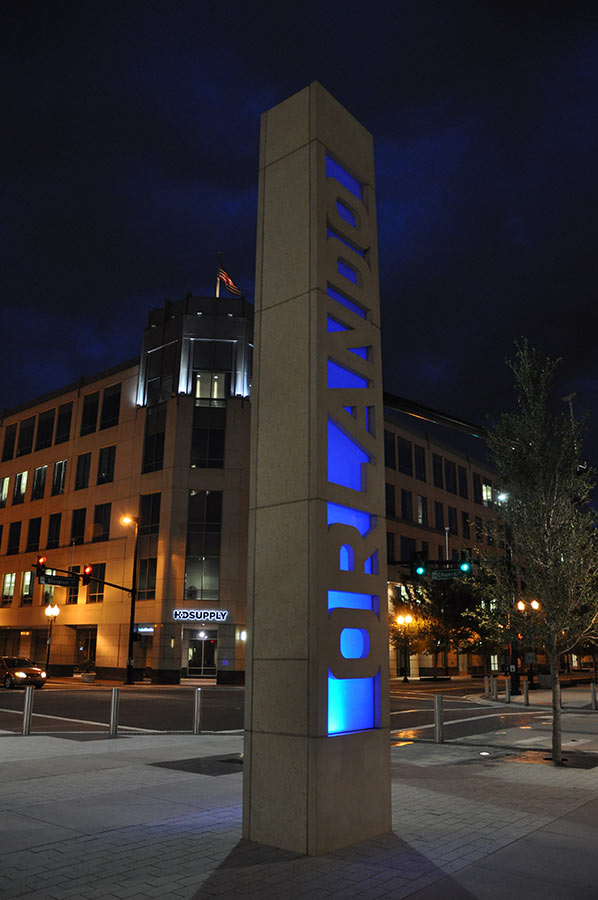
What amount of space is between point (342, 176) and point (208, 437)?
42988mm

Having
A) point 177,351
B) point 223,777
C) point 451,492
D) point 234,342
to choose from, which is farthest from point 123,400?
point 223,777

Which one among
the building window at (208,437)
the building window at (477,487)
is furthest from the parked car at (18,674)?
the building window at (477,487)

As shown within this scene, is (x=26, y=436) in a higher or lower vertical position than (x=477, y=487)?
higher

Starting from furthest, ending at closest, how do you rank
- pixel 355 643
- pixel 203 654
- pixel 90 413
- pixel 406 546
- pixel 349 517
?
pixel 406 546, pixel 90 413, pixel 203 654, pixel 349 517, pixel 355 643

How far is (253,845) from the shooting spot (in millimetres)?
7191

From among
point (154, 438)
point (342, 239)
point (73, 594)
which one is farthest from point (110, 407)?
point (342, 239)

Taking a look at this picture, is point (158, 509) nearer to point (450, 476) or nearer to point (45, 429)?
point (45, 429)

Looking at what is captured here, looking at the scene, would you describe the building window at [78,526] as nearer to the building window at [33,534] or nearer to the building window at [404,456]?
the building window at [33,534]

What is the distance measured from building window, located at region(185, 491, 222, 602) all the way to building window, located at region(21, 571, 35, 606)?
1889 centimetres

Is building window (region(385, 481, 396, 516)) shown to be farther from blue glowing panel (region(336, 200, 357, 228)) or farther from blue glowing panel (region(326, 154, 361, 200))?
blue glowing panel (region(336, 200, 357, 228))

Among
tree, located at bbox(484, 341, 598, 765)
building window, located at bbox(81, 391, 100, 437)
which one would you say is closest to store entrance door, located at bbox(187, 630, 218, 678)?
building window, located at bbox(81, 391, 100, 437)

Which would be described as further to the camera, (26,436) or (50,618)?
(26,436)

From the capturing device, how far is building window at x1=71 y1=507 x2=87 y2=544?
58.2 metres

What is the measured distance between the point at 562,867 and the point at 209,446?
151 ft
